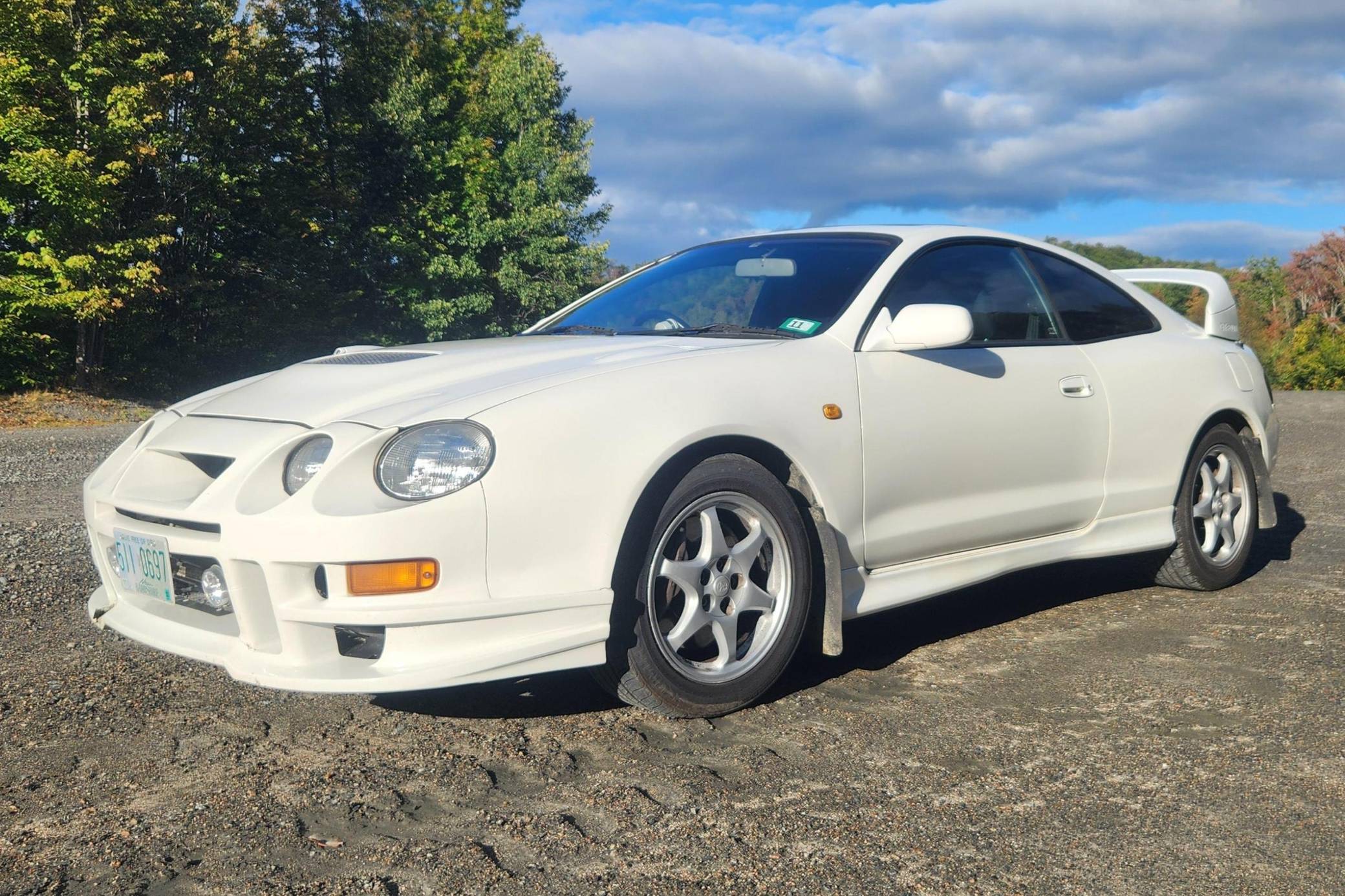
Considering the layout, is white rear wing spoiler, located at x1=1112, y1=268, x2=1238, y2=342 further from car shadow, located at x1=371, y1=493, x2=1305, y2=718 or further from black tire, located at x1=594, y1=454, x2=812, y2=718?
black tire, located at x1=594, y1=454, x2=812, y2=718

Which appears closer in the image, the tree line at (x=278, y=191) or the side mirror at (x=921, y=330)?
the side mirror at (x=921, y=330)

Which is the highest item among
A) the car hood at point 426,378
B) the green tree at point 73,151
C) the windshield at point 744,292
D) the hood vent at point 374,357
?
the green tree at point 73,151

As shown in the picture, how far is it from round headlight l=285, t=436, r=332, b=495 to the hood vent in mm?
610

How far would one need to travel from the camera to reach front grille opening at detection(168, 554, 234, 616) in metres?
3.01

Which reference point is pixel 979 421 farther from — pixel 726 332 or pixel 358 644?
pixel 358 644

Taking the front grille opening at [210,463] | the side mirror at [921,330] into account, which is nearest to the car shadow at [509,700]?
the front grille opening at [210,463]

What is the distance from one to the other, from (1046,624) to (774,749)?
6.31ft

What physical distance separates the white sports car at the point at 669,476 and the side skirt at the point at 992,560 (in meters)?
0.01

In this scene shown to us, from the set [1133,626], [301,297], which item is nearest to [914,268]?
[1133,626]

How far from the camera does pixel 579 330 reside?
14.4ft

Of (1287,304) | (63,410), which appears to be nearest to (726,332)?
(63,410)

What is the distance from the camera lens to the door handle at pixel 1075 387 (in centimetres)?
436

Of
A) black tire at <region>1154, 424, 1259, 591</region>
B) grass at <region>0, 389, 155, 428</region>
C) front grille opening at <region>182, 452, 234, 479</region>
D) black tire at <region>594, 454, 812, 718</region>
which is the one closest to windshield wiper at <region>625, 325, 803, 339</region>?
black tire at <region>594, 454, 812, 718</region>

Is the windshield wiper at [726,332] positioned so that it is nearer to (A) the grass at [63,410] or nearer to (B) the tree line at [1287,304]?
(B) the tree line at [1287,304]
